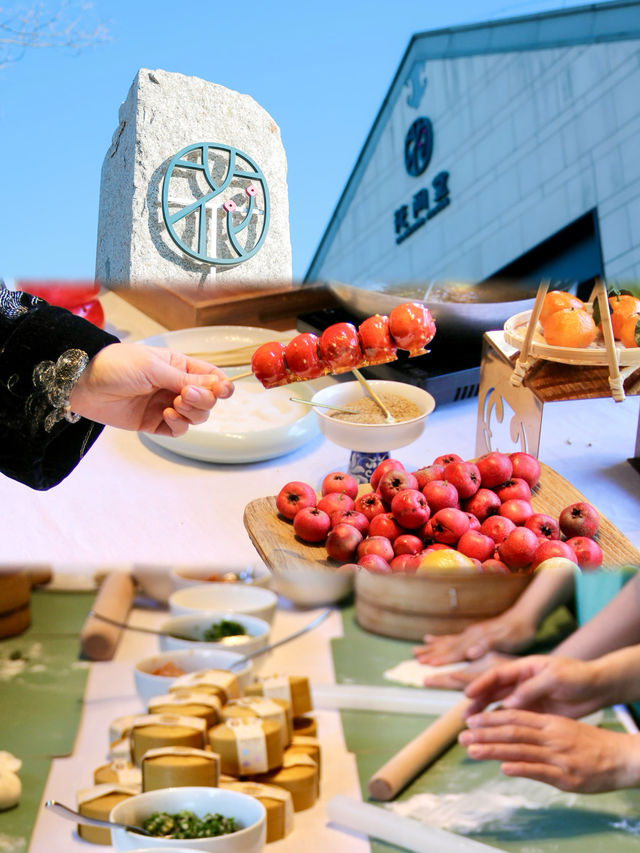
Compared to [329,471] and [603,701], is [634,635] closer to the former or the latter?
[603,701]

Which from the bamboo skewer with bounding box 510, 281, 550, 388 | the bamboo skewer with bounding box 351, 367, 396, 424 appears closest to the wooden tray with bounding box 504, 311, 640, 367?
the bamboo skewer with bounding box 510, 281, 550, 388

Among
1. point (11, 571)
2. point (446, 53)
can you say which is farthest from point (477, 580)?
point (446, 53)

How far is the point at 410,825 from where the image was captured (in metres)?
0.37

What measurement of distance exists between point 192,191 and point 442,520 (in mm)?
424

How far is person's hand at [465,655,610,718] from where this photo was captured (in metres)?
0.36

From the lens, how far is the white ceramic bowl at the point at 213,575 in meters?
0.36

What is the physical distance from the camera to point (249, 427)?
79cm

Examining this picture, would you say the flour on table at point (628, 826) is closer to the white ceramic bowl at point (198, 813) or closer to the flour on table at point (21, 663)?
the white ceramic bowl at point (198, 813)

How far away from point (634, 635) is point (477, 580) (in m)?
0.07

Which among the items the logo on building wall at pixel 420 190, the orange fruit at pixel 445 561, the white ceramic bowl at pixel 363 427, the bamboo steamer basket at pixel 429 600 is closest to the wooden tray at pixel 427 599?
the bamboo steamer basket at pixel 429 600

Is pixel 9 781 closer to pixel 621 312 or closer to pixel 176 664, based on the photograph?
pixel 176 664

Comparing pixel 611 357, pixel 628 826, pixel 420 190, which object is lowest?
pixel 628 826

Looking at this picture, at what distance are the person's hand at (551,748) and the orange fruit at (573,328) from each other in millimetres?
371

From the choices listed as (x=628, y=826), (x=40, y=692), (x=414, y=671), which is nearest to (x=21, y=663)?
(x=40, y=692)
